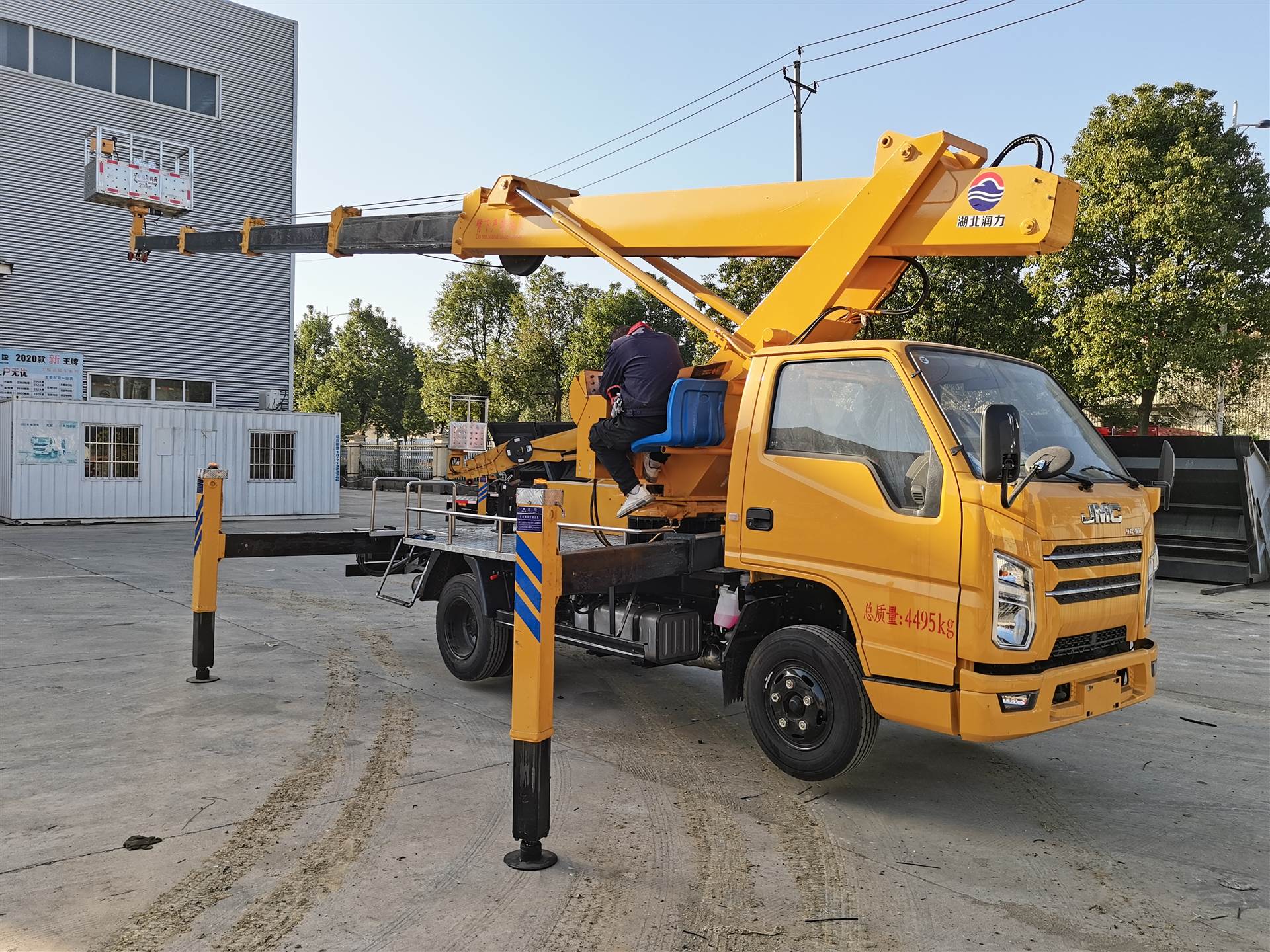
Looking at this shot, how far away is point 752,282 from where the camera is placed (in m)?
26.0

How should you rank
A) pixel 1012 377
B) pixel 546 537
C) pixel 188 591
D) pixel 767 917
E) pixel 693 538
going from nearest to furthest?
pixel 767 917 < pixel 546 537 < pixel 1012 377 < pixel 693 538 < pixel 188 591

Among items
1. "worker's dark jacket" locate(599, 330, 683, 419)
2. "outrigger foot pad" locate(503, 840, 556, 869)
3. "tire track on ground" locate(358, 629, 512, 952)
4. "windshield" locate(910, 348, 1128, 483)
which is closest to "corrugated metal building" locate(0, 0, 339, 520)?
"tire track on ground" locate(358, 629, 512, 952)

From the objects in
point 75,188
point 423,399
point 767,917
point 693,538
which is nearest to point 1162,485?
point 693,538

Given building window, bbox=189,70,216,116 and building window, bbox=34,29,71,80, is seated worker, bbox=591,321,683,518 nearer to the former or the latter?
building window, bbox=34,29,71,80

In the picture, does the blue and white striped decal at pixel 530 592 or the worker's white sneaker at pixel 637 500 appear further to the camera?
the worker's white sneaker at pixel 637 500

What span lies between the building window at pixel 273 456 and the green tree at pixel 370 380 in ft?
80.5

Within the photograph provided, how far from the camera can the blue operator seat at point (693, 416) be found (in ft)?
19.6

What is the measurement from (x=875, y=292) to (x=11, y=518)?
2011 centimetres

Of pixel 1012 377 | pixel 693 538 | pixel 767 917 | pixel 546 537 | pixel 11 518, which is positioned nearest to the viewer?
pixel 767 917

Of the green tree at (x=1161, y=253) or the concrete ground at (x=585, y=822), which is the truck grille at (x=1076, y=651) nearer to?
the concrete ground at (x=585, y=822)

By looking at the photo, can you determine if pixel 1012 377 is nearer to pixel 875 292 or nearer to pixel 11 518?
pixel 875 292

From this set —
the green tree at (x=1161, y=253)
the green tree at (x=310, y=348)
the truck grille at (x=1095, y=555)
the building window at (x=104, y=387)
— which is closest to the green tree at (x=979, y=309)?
the green tree at (x=1161, y=253)

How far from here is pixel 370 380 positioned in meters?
47.6

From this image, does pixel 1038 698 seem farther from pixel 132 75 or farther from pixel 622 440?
pixel 132 75
